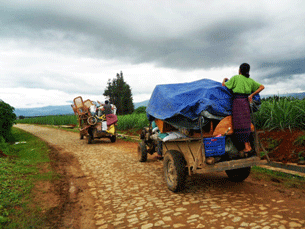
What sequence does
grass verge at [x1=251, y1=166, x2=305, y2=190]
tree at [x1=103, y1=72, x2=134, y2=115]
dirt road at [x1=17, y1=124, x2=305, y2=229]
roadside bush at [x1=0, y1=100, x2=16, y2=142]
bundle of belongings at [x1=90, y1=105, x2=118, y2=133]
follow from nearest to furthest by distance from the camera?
dirt road at [x1=17, y1=124, x2=305, y2=229], grass verge at [x1=251, y1=166, x2=305, y2=190], bundle of belongings at [x1=90, y1=105, x2=118, y2=133], roadside bush at [x1=0, y1=100, x2=16, y2=142], tree at [x1=103, y1=72, x2=134, y2=115]

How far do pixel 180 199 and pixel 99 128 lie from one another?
8859 millimetres

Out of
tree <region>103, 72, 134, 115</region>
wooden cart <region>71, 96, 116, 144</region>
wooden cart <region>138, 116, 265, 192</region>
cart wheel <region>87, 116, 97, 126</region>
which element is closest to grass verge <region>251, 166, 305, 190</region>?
wooden cart <region>138, 116, 265, 192</region>

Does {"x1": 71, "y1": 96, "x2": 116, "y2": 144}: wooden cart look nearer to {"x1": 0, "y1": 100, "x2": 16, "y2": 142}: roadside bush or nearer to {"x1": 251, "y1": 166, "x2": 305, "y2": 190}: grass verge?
{"x1": 0, "y1": 100, "x2": 16, "y2": 142}: roadside bush

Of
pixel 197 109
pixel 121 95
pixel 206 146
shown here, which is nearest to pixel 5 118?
Result: pixel 197 109

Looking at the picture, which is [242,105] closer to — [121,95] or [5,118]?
[5,118]

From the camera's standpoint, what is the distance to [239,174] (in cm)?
494

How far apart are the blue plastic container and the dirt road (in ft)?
2.82

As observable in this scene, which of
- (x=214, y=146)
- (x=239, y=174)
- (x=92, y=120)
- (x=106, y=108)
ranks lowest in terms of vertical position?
(x=239, y=174)

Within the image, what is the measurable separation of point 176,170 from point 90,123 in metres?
9.05

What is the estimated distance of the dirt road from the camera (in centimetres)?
325

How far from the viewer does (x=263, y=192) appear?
14.2 ft

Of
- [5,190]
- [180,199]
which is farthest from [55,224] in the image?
[180,199]

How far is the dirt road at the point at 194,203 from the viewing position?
3.25 metres

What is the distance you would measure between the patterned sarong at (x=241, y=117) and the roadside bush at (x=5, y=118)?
1498 centimetres
